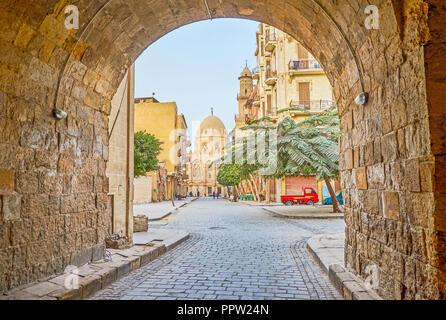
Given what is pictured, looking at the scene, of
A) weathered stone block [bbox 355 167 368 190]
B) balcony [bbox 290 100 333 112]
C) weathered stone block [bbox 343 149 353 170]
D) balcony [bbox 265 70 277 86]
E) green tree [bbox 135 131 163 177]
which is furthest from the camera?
balcony [bbox 265 70 277 86]

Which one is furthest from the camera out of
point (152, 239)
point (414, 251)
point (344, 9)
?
point (152, 239)

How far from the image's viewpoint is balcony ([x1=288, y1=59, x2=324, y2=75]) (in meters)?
28.4

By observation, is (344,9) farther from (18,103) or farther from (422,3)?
(18,103)

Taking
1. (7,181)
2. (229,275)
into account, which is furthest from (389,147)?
(7,181)

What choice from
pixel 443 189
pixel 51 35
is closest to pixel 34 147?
pixel 51 35

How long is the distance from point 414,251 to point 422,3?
211cm

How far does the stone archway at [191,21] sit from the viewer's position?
284cm

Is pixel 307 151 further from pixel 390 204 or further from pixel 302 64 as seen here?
pixel 302 64

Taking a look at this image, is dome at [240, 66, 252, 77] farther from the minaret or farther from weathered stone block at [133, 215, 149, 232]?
weathered stone block at [133, 215, 149, 232]

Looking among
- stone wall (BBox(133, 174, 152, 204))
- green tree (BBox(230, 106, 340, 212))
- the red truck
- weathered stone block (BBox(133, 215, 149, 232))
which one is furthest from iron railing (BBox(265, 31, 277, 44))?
weathered stone block (BBox(133, 215, 149, 232))

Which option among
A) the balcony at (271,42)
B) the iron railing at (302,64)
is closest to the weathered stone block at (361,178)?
the iron railing at (302,64)

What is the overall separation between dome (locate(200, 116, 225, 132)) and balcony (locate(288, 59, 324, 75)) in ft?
207

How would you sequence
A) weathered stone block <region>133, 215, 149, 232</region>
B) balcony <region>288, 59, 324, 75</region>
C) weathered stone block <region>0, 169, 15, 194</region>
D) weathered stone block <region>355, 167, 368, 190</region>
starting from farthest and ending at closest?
balcony <region>288, 59, 324, 75</region> < weathered stone block <region>133, 215, 149, 232</region> < weathered stone block <region>355, 167, 368, 190</region> < weathered stone block <region>0, 169, 15, 194</region>
